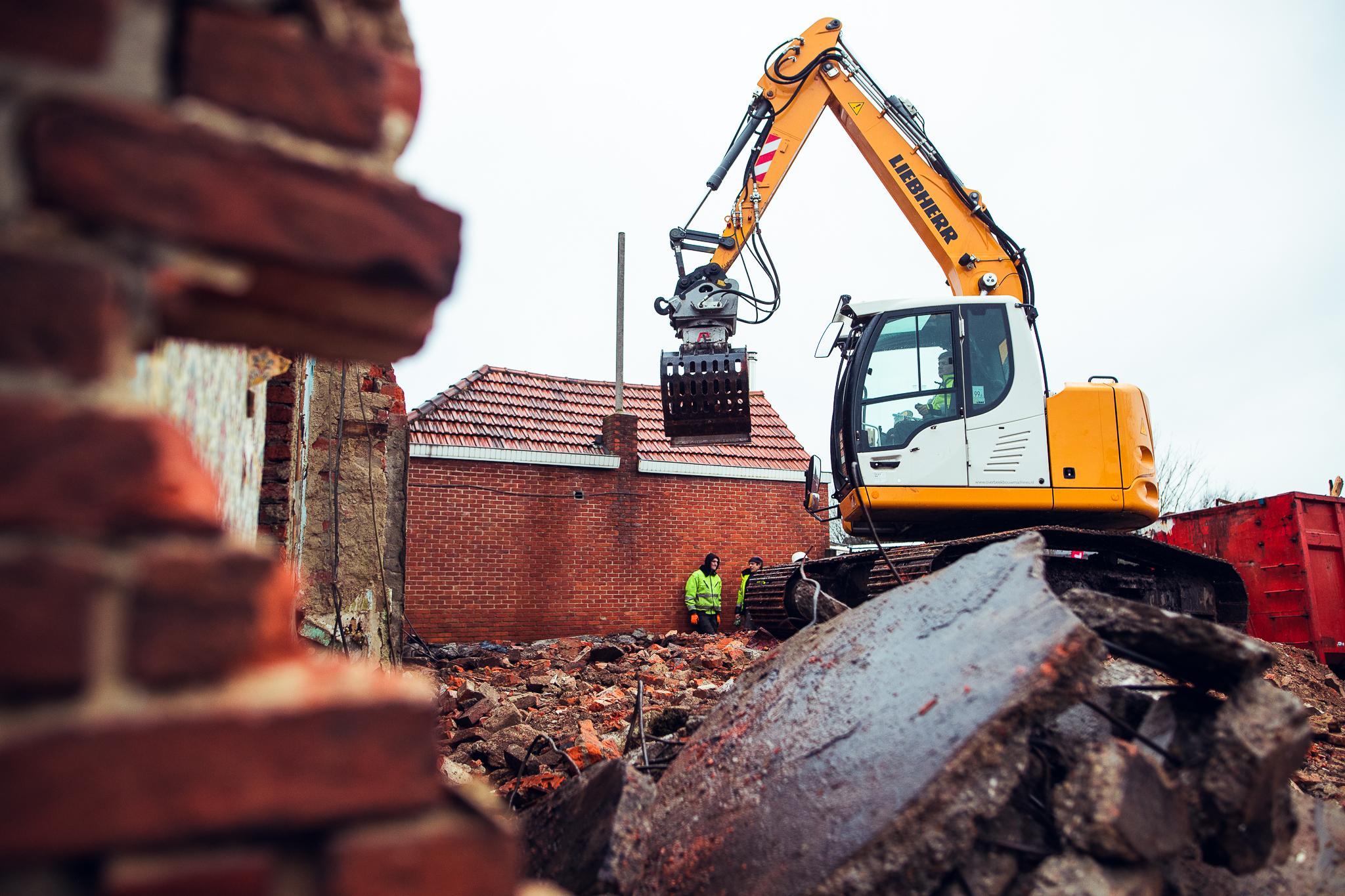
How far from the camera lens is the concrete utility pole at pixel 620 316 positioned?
15.8m

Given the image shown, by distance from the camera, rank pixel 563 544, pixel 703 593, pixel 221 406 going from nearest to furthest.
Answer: pixel 221 406, pixel 563 544, pixel 703 593

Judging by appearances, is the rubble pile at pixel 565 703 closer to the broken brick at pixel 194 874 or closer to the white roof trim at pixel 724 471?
the broken brick at pixel 194 874

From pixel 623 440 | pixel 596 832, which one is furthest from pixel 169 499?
pixel 623 440

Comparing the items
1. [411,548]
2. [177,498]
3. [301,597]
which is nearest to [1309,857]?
[177,498]

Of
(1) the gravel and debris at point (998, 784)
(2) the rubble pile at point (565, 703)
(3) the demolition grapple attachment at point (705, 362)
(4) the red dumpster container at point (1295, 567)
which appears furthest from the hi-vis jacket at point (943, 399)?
(1) the gravel and debris at point (998, 784)

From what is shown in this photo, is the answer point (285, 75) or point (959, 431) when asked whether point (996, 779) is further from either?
point (959, 431)

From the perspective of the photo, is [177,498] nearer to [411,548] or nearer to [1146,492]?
[1146,492]

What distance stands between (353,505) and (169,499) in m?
6.05

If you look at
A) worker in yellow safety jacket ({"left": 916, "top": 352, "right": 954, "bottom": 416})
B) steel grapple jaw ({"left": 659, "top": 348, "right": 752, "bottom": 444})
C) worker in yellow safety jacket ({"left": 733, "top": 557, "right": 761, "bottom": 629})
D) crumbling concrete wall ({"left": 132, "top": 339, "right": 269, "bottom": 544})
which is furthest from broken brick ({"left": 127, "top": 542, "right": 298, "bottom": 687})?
worker in yellow safety jacket ({"left": 733, "top": 557, "right": 761, "bottom": 629})

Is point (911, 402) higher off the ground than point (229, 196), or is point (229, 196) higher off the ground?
point (911, 402)

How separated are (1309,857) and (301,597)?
5210 mm

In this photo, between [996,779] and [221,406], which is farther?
[221,406]

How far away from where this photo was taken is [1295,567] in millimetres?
8648

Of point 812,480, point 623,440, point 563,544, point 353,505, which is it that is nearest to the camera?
point 353,505
